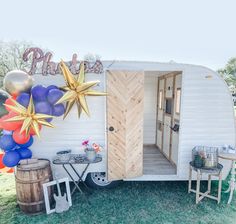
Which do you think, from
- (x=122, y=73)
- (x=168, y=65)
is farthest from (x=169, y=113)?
(x=122, y=73)

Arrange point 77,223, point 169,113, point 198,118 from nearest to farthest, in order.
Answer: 1. point 77,223
2. point 198,118
3. point 169,113

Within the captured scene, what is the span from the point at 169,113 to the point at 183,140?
1.53 m

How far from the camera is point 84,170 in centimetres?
399

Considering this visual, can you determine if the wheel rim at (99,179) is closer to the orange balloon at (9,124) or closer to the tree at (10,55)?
the orange balloon at (9,124)

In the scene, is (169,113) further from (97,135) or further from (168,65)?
(97,135)

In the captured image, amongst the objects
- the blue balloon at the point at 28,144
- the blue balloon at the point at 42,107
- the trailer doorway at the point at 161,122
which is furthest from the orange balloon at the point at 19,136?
the trailer doorway at the point at 161,122

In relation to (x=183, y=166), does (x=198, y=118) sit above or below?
above

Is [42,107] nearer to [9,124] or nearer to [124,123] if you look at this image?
[9,124]

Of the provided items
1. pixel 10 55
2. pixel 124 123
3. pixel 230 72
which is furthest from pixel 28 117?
pixel 230 72

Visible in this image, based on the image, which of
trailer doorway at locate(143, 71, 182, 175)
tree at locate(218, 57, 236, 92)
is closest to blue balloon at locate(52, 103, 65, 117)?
trailer doorway at locate(143, 71, 182, 175)

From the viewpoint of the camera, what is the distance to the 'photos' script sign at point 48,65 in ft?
11.8

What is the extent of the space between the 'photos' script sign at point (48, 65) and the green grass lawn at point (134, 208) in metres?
2.54

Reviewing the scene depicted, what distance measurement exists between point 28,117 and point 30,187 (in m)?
1.27

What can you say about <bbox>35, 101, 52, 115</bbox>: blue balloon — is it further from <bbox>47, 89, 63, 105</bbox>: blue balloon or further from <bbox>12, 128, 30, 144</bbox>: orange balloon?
<bbox>12, 128, 30, 144</bbox>: orange balloon
